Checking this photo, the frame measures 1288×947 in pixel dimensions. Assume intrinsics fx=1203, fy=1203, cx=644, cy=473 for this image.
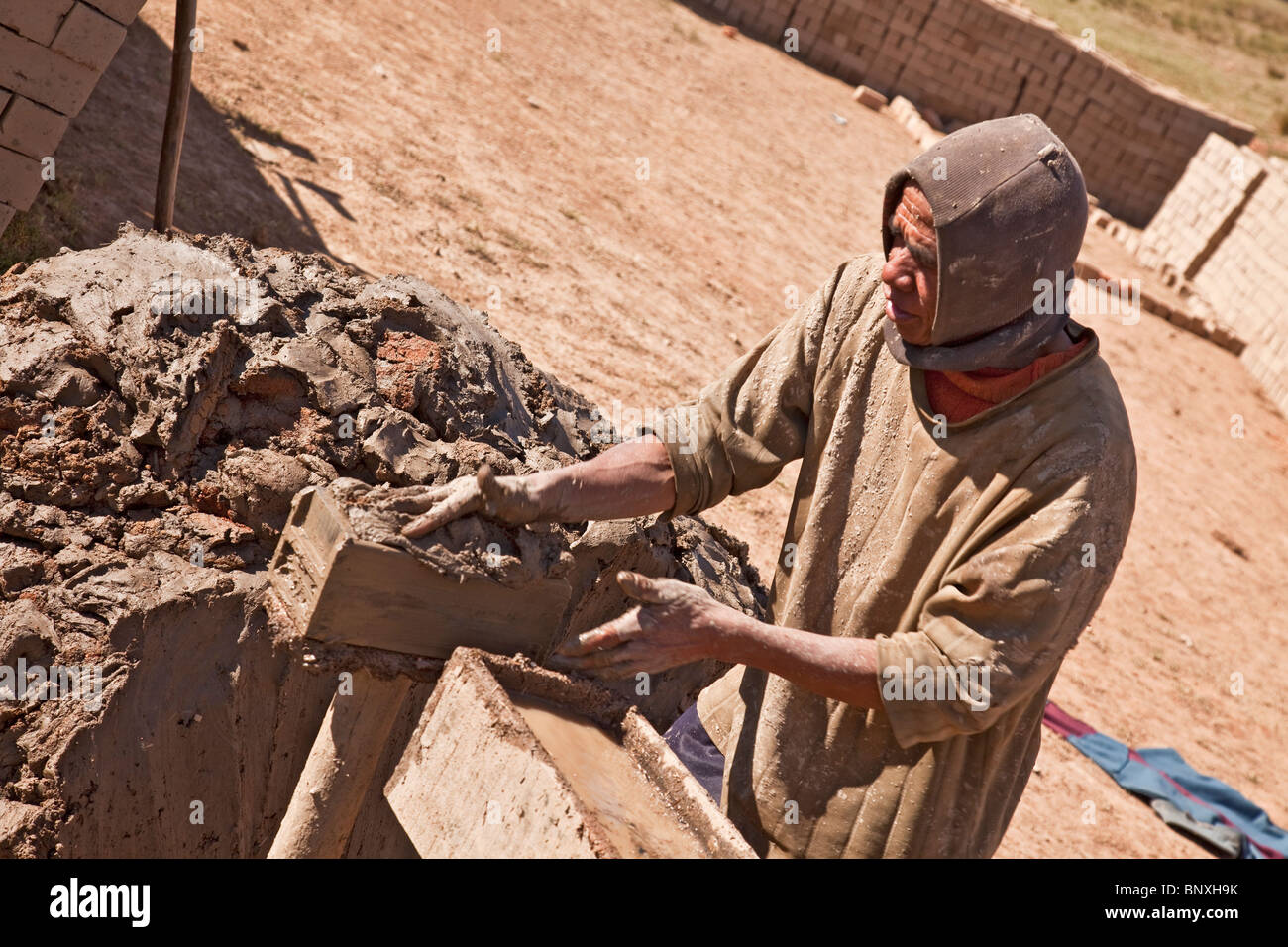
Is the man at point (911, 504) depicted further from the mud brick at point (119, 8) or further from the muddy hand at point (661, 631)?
the mud brick at point (119, 8)

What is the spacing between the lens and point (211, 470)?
3113 millimetres

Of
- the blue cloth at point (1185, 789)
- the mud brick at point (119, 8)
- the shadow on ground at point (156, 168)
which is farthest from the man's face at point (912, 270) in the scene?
the blue cloth at point (1185, 789)

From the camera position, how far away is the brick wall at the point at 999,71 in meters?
15.6

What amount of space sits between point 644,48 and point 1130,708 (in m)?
9.28

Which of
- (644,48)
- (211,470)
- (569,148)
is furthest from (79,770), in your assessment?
(644,48)

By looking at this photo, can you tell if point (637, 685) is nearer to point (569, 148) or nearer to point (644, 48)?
point (569, 148)

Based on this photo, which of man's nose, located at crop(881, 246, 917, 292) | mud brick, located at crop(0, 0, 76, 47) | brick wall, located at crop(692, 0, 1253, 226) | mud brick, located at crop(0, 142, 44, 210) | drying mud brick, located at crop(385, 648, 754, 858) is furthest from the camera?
brick wall, located at crop(692, 0, 1253, 226)

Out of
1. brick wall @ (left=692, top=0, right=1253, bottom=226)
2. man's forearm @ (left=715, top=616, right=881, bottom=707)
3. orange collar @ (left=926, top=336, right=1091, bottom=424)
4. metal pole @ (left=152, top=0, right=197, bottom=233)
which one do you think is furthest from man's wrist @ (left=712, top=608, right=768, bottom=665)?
brick wall @ (left=692, top=0, right=1253, bottom=226)

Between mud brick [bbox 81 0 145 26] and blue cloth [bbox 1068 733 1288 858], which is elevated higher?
mud brick [bbox 81 0 145 26]

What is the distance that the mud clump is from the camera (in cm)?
275

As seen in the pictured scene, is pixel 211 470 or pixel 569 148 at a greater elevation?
pixel 211 470

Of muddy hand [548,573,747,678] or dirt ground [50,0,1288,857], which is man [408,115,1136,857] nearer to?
muddy hand [548,573,747,678]

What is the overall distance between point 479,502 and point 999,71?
15754 mm

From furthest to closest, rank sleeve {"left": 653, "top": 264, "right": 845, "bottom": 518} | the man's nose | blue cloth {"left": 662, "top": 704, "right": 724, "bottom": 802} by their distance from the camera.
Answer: blue cloth {"left": 662, "top": 704, "right": 724, "bottom": 802}
sleeve {"left": 653, "top": 264, "right": 845, "bottom": 518}
the man's nose
